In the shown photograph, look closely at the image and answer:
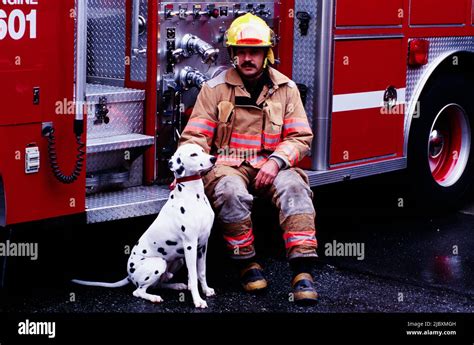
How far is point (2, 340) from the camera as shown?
191 inches

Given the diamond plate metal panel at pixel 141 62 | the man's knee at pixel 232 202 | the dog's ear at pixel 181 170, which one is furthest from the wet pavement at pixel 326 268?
the diamond plate metal panel at pixel 141 62

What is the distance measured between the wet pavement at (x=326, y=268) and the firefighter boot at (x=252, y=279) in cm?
5

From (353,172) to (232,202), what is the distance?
1.42 metres

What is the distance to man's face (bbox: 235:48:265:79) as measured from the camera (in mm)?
5695

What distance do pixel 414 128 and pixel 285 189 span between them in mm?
1922

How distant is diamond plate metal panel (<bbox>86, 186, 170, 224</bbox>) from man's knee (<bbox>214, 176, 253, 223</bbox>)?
1.09ft

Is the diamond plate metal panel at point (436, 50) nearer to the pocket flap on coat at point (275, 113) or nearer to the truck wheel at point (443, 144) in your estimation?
the truck wheel at point (443, 144)

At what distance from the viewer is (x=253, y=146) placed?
18.9 feet

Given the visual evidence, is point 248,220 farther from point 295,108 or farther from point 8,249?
point 8,249

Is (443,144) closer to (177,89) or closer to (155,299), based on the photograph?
(177,89)

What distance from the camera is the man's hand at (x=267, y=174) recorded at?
18.3 feet

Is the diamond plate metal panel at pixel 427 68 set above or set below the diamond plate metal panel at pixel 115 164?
above

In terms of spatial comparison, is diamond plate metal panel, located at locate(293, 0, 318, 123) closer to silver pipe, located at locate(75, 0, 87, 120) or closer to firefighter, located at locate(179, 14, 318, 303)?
firefighter, located at locate(179, 14, 318, 303)

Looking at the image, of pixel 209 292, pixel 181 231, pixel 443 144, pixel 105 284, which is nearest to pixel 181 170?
pixel 181 231
